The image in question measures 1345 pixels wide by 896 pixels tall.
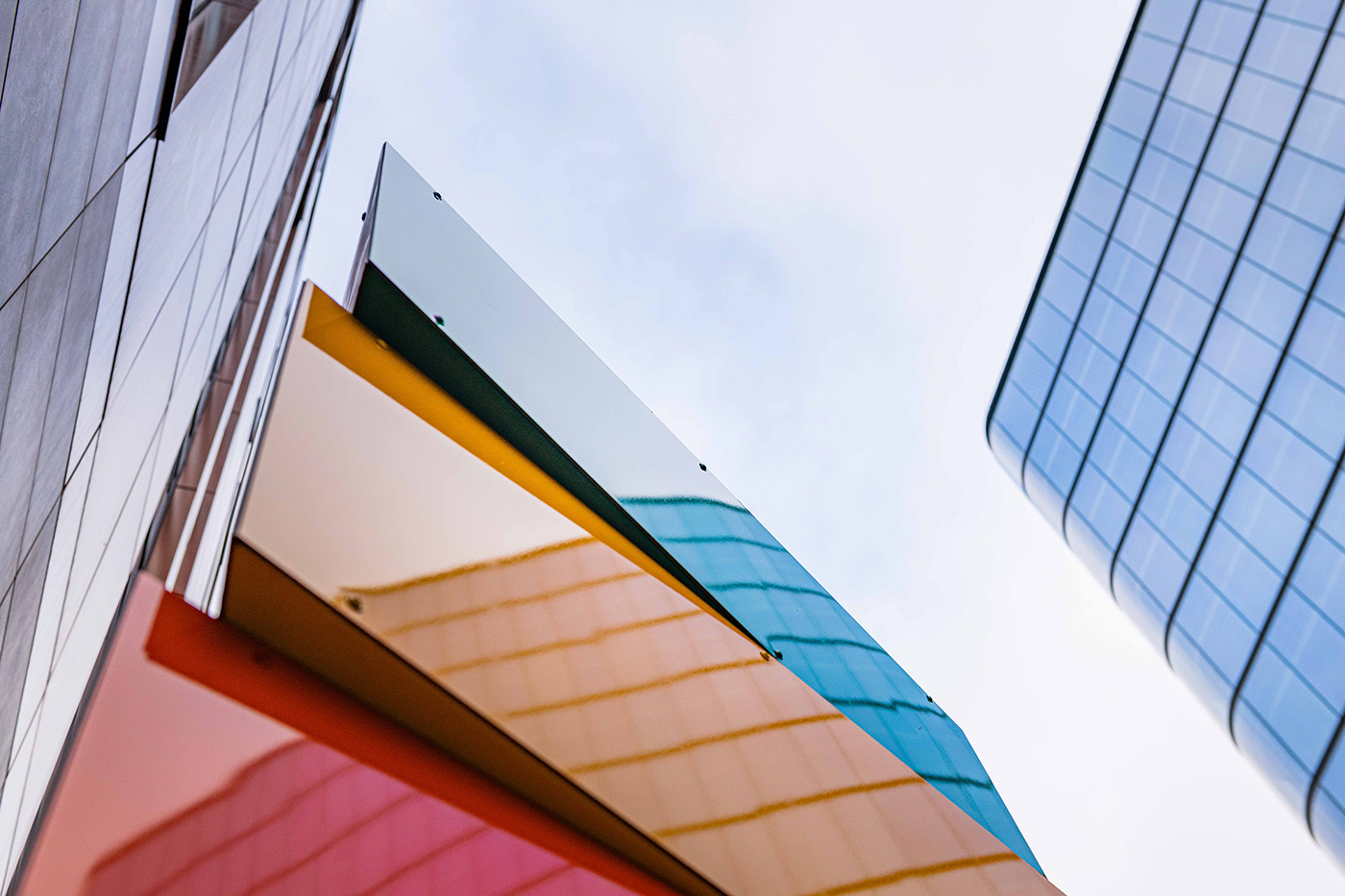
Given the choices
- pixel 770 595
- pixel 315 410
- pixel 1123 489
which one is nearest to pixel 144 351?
pixel 315 410

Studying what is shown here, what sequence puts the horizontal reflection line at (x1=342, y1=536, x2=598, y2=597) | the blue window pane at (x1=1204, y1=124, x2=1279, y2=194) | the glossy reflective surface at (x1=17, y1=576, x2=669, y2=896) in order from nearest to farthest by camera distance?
1. the glossy reflective surface at (x1=17, y1=576, x2=669, y2=896)
2. the horizontal reflection line at (x1=342, y1=536, x2=598, y2=597)
3. the blue window pane at (x1=1204, y1=124, x2=1279, y2=194)

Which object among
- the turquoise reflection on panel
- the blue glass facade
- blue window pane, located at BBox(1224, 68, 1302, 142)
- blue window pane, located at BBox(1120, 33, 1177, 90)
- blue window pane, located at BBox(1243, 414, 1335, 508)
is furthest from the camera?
blue window pane, located at BBox(1120, 33, 1177, 90)

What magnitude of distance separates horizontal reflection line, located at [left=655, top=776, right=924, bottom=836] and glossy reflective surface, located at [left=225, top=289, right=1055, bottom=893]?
12 millimetres

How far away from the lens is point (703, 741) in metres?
4.96

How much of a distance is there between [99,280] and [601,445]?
18.4 ft

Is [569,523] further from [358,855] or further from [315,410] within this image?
[358,855]

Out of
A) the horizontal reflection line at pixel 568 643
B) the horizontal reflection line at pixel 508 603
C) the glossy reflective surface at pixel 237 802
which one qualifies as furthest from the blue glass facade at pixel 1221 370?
the glossy reflective surface at pixel 237 802

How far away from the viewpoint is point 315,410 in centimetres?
464

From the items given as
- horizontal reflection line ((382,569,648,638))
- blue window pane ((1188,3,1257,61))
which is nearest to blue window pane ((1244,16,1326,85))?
blue window pane ((1188,3,1257,61))

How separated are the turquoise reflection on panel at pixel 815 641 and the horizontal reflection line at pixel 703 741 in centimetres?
355

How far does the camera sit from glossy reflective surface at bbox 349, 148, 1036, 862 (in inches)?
328

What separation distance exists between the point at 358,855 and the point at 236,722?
0.66 m

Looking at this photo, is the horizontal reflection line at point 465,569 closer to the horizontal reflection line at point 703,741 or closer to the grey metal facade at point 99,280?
the horizontal reflection line at point 703,741

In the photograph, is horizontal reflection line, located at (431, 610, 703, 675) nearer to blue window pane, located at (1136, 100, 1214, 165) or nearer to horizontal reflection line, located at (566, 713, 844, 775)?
horizontal reflection line, located at (566, 713, 844, 775)
